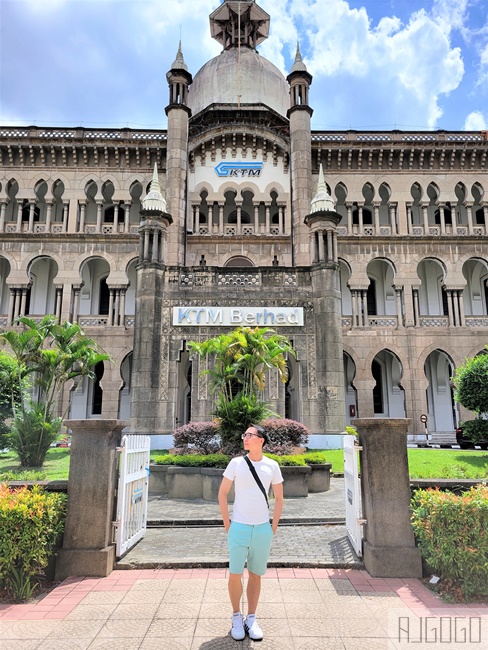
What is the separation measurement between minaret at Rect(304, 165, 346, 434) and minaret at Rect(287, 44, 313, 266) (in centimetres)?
775

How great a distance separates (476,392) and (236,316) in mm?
9082

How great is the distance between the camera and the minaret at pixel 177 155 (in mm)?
26812

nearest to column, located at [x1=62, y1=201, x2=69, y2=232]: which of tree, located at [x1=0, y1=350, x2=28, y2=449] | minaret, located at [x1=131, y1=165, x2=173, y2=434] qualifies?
minaret, located at [x1=131, y1=165, x2=173, y2=434]

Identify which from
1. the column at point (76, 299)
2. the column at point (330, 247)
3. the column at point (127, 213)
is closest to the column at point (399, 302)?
the column at point (330, 247)

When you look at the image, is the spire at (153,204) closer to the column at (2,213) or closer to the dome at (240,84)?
the column at (2,213)

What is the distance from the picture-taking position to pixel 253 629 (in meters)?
4.38

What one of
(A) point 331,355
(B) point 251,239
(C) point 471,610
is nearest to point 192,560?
(C) point 471,610

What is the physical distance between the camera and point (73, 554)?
6.25 metres

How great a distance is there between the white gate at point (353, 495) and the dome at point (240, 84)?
29.2 m

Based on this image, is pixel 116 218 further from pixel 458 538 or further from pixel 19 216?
pixel 458 538

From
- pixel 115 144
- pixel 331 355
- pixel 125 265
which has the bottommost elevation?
pixel 331 355

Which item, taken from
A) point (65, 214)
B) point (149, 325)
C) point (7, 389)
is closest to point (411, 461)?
point (149, 325)

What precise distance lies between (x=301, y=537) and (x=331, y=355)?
10.2 m

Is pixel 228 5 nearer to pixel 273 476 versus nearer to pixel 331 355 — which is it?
pixel 331 355
